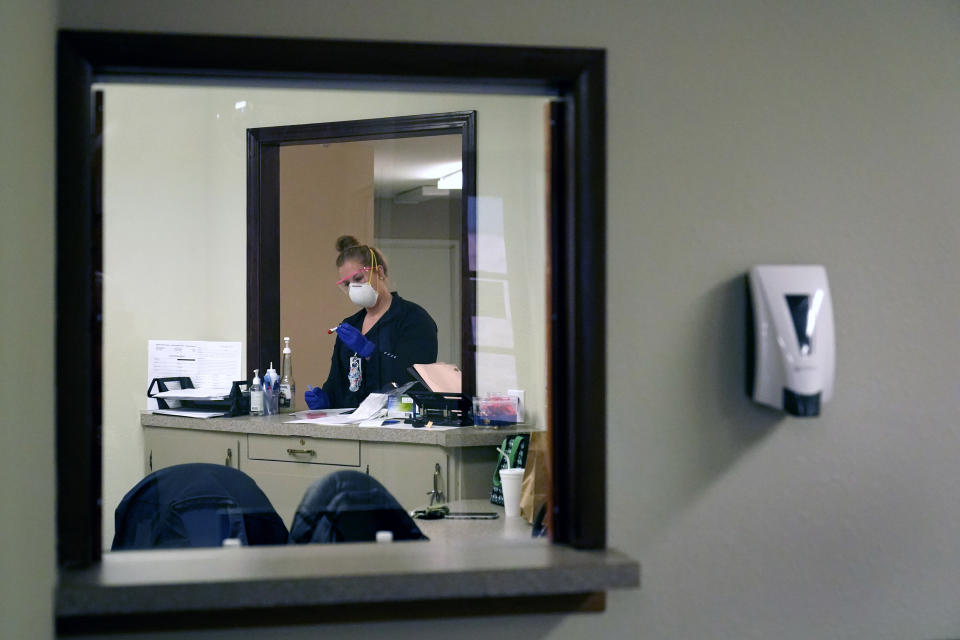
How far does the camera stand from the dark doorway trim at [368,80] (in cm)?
136

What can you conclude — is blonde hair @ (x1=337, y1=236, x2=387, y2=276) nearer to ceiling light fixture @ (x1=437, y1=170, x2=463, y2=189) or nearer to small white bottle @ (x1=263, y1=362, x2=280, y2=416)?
ceiling light fixture @ (x1=437, y1=170, x2=463, y2=189)

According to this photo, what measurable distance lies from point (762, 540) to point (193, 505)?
4.89ft

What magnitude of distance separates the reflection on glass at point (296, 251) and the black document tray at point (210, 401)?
108mm

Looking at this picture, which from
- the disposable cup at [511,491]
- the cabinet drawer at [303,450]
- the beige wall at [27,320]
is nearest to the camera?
the beige wall at [27,320]

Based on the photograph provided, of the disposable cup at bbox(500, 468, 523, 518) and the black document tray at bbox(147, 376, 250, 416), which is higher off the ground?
the black document tray at bbox(147, 376, 250, 416)

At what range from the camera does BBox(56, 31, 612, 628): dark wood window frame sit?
1362 millimetres

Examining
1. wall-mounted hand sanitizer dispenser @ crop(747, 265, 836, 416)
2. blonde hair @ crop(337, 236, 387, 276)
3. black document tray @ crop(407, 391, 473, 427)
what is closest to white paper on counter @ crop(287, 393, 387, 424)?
black document tray @ crop(407, 391, 473, 427)

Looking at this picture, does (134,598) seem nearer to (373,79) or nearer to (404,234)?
(373,79)

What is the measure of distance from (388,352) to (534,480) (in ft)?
3.73

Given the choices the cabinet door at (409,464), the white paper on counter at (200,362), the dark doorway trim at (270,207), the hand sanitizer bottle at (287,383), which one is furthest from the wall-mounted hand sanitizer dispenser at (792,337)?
the white paper on counter at (200,362)

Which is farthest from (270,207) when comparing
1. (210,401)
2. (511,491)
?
(511,491)

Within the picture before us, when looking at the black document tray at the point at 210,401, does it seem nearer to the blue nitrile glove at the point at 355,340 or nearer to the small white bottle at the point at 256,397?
the small white bottle at the point at 256,397

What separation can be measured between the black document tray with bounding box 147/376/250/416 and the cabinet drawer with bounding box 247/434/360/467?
331 mm

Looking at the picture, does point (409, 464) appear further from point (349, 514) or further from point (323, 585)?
point (323, 585)
